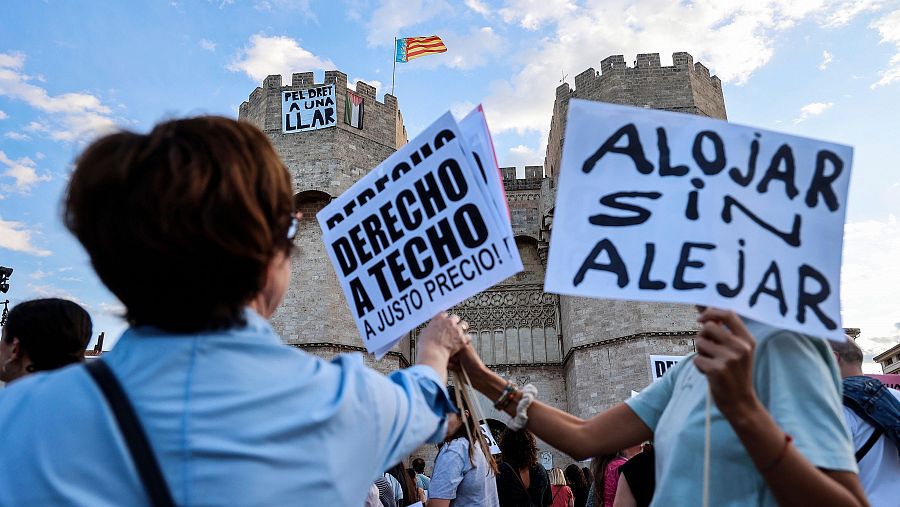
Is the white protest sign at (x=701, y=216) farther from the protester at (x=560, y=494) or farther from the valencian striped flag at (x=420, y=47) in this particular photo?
the valencian striped flag at (x=420, y=47)

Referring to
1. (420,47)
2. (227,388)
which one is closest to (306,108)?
(420,47)

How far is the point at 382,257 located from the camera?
2158mm

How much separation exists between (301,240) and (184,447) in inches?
676

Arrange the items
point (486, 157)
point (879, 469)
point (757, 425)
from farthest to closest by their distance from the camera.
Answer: point (879, 469)
point (486, 157)
point (757, 425)

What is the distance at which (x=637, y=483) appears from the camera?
2807mm

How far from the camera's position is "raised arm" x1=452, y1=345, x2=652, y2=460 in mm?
1926

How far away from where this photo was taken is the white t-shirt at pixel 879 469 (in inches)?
99.2

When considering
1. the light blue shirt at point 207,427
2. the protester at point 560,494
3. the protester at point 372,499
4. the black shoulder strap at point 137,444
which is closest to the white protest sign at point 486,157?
the light blue shirt at point 207,427

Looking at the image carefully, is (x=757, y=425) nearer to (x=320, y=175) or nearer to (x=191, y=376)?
(x=191, y=376)

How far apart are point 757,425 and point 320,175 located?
1739cm

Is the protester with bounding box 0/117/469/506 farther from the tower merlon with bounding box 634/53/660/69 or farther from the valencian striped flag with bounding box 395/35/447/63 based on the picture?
the valencian striped flag with bounding box 395/35/447/63

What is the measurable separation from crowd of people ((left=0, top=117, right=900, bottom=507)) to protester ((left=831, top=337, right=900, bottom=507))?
Answer: 142cm

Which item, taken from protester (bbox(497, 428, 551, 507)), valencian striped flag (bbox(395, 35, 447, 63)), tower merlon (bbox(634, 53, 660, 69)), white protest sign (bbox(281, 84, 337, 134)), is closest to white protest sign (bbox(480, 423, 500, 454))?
protester (bbox(497, 428, 551, 507))

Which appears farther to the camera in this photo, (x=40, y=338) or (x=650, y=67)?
(x=650, y=67)
